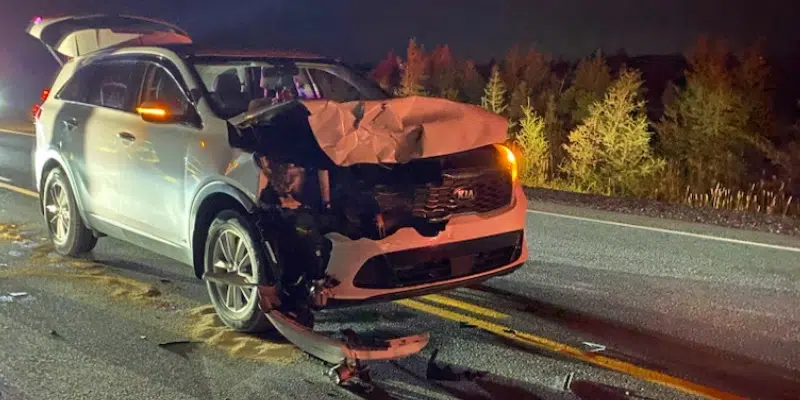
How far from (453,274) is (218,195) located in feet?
5.11

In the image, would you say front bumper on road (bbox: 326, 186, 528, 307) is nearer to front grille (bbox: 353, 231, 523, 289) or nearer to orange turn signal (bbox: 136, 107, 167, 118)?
front grille (bbox: 353, 231, 523, 289)

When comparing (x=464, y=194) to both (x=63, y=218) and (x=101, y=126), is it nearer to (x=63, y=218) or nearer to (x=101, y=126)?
(x=101, y=126)

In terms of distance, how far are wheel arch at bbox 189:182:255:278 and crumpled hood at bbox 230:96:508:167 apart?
43 centimetres

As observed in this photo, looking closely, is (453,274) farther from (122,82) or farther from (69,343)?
(122,82)

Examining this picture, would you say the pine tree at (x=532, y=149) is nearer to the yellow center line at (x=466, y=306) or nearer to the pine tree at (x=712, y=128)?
the pine tree at (x=712, y=128)

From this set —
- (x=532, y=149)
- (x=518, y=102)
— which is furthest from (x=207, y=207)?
(x=518, y=102)

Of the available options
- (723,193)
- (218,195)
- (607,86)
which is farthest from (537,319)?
(607,86)

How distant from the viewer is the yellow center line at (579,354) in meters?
4.25

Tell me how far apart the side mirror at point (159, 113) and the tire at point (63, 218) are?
1777 millimetres

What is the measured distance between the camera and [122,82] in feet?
20.7

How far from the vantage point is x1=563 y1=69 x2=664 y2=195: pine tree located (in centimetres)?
1277

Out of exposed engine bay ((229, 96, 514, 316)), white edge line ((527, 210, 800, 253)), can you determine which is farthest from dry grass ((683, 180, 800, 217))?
exposed engine bay ((229, 96, 514, 316))

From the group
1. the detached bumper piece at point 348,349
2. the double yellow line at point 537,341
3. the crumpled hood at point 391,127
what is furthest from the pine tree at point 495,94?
the detached bumper piece at point 348,349

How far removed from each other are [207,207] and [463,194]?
65.4 inches
